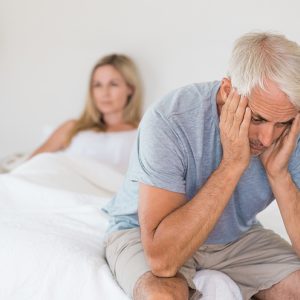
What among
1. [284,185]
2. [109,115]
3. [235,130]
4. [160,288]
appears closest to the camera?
[160,288]

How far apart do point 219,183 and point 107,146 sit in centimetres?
140

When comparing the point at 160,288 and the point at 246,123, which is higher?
the point at 246,123

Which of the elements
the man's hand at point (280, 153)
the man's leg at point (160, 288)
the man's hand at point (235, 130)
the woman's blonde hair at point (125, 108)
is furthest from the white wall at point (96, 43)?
the man's leg at point (160, 288)

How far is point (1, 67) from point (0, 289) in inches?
74.4

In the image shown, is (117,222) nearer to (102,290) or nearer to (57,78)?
(102,290)

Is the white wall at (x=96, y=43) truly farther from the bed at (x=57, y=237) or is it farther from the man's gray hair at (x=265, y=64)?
the man's gray hair at (x=265, y=64)

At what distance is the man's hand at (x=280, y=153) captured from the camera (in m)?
1.39

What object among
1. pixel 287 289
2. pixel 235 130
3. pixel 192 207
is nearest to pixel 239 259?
pixel 287 289

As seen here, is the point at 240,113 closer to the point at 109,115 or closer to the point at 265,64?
the point at 265,64

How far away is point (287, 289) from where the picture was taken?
1.42 meters

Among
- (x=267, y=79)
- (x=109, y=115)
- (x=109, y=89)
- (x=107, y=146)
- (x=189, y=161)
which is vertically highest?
(x=267, y=79)

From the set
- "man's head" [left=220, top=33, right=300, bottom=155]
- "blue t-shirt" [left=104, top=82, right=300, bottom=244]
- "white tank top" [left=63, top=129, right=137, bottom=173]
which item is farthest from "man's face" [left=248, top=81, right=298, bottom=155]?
"white tank top" [left=63, top=129, right=137, bottom=173]

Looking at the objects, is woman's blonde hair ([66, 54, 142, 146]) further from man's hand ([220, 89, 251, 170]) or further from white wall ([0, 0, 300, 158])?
man's hand ([220, 89, 251, 170])

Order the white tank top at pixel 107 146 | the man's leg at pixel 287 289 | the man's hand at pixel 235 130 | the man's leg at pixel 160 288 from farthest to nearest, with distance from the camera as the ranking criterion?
1. the white tank top at pixel 107 146
2. the man's leg at pixel 287 289
3. the man's hand at pixel 235 130
4. the man's leg at pixel 160 288
